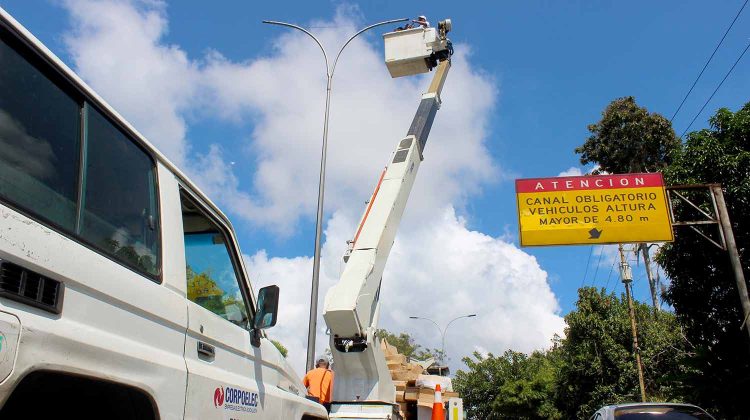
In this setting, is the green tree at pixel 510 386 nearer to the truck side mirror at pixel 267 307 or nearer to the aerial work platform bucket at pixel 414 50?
the aerial work platform bucket at pixel 414 50

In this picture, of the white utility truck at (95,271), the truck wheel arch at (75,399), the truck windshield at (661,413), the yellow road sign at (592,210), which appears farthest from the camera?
the yellow road sign at (592,210)

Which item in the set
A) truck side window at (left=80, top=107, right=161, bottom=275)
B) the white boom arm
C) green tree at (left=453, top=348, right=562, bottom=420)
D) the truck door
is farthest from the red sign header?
green tree at (left=453, top=348, right=562, bottom=420)

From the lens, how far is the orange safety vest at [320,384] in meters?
7.23

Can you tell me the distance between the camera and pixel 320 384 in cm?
726

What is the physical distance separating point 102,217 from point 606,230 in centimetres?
1173

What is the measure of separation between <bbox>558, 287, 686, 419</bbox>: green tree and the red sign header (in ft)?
51.9

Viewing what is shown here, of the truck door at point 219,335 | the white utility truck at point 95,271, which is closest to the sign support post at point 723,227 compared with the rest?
the truck door at point 219,335

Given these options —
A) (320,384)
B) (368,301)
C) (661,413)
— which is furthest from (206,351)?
(661,413)

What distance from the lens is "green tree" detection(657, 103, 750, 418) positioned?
11984 millimetres

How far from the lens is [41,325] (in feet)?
6.80

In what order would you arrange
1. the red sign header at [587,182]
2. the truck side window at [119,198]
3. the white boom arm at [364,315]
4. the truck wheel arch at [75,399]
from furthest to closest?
1. the red sign header at [587,182]
2. the white boom arm at [364,315]
3. the truck side window at [119,198]
4. the truck wheel arch at [75,399]

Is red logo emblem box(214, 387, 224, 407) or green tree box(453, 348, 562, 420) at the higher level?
green tree box(453, 348, 562, 420)

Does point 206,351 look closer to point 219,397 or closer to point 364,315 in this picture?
point 219,397

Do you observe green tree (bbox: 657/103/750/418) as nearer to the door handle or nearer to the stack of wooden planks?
the stack of wooden planks
